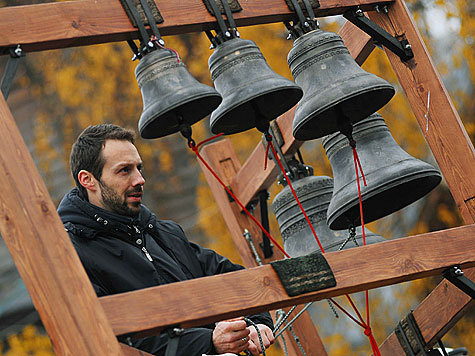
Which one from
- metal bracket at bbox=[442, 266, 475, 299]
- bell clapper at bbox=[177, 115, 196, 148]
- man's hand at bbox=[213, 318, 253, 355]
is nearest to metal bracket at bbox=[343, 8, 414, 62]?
bell clapper at bbox=[177, 115, 196, 148]

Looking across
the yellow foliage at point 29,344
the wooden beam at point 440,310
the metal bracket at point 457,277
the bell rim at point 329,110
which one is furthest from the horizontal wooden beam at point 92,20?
the yellow foliage at point 29,344

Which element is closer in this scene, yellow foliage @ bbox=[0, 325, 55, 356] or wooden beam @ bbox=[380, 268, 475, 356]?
wooden beam @ bbox=[380, 268, 475, 356]

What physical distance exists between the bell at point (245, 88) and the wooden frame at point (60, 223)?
0.47ft

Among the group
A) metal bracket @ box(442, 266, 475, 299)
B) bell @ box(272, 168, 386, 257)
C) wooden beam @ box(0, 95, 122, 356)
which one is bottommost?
metal bracket @ box(442, 266, 475, 299)

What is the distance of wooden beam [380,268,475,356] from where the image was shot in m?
3.80

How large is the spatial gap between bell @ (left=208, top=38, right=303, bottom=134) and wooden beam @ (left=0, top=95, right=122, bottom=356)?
1.00 metres

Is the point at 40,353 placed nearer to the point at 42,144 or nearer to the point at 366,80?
the point at 42,144

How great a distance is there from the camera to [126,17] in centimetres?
308

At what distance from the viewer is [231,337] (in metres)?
2.82

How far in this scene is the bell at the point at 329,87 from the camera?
315 centimetres

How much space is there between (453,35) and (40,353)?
6.17 metres

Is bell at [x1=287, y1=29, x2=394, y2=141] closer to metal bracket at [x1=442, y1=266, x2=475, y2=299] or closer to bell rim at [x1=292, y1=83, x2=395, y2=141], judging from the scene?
bell rim at [x1=292, y1=83, x2=395, y2=141]

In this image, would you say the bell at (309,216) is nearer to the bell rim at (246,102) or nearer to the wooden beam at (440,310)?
the wooden beam at (440,310)

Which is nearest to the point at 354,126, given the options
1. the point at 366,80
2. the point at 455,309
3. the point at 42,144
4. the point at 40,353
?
the point at 366,80
